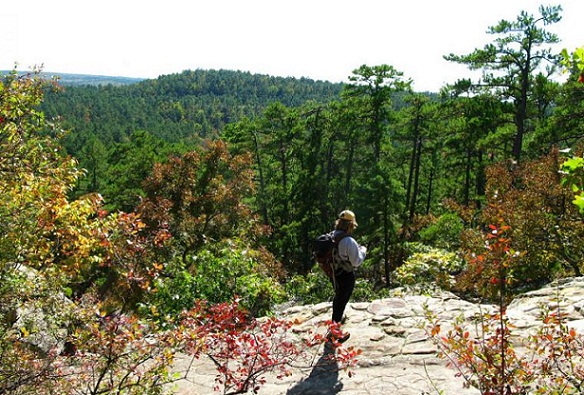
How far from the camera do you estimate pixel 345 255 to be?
566 centimetres

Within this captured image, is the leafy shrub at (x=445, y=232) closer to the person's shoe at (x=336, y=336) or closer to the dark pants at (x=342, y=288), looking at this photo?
the person's shoe at (x=336, y=336)

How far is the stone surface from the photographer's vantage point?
5219 millimetres

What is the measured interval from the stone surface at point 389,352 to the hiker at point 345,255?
53 centimetres

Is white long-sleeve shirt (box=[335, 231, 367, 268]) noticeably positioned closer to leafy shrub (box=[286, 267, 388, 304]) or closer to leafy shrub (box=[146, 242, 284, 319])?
leafy shrub (box=[146, 242, 284, 319])

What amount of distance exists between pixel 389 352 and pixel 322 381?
1195mm

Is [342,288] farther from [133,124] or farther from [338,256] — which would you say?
[133,124]

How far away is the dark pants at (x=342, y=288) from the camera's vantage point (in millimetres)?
5918

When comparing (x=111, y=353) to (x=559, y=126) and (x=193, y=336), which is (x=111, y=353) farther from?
(x=559, y=126)

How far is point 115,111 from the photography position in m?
131

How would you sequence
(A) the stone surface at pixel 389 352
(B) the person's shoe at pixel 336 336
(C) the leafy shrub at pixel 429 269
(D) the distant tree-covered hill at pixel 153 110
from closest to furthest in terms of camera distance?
(A) the stone surface at pixel 389 352, (B) the person's shoe at pixel 336 336, (C) the leafy shrub at pixel 429 269, (D) the distant tree-covered hill at pixel 153 110

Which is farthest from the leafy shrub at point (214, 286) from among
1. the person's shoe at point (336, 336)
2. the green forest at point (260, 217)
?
the person's shoe at point (336, 336)

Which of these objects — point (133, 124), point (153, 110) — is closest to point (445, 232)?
point (133, 124)

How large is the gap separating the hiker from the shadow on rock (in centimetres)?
37

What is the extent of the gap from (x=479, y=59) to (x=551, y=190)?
8.24 m
